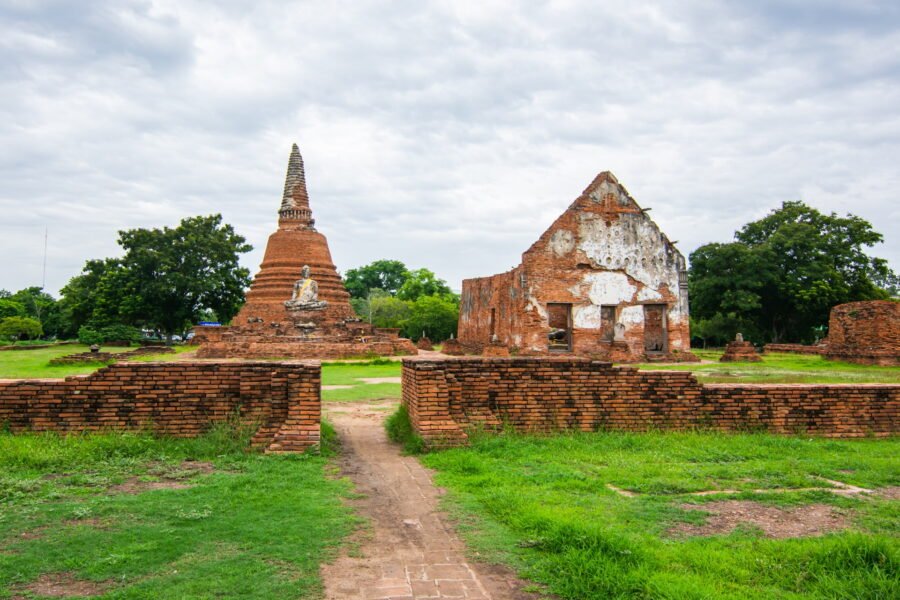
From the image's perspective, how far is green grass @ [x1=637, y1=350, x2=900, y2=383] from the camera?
14.1 meters

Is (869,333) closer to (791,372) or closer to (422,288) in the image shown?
(791,372)

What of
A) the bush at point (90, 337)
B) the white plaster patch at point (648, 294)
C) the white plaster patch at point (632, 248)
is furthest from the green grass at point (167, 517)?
the bush at point (90, 337)

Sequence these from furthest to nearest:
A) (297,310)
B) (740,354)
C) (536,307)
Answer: (297,310) < (740,354) < (536,307)

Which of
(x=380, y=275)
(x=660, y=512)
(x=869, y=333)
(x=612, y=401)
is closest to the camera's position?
(x=660, y=512)

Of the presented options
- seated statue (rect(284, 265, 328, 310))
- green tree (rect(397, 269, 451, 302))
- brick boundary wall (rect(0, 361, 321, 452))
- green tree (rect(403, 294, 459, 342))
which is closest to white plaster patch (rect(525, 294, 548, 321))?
seated statue (rect(284, 265, 328, 310))

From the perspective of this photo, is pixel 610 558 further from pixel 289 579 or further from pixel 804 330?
pixel 804 330

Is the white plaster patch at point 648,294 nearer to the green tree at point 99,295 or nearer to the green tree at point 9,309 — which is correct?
the green tree at point 99,295

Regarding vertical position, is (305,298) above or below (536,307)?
above

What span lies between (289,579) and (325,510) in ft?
4.26

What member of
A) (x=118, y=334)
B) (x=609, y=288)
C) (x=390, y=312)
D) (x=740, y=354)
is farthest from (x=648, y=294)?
(x=390, y=312)

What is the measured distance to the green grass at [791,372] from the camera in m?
14.1

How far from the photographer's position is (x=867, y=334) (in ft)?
68.6

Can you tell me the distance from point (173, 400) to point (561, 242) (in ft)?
53.8

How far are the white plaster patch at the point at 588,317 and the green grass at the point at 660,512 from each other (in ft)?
45.5
